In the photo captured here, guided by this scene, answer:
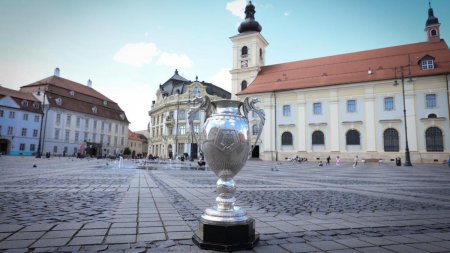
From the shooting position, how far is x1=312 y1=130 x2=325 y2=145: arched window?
38.3 meters

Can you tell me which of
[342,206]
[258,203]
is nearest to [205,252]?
[258,203]

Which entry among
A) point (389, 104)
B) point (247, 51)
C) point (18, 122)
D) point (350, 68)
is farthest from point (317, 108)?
point (18, 122)

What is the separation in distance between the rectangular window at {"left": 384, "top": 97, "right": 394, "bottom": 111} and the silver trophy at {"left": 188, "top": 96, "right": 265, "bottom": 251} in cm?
3793

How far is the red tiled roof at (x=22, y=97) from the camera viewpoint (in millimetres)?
45125

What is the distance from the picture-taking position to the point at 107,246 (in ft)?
8.61

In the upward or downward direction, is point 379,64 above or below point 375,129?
above

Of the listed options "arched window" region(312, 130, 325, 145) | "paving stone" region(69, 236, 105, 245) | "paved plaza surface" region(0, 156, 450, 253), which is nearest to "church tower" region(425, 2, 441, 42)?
"arched window" region(312, 130, 325, 145)

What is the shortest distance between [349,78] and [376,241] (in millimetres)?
38665

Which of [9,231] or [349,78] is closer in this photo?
[9,231]

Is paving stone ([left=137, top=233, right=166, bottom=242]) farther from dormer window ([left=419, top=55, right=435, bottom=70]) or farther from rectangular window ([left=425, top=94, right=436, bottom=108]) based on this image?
dormer window ([left=419, top=55, right=435, bottom=70])

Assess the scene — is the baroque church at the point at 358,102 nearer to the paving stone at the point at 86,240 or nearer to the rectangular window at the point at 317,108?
the rectangular window at the point at 317,108

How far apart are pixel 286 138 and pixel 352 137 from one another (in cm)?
915

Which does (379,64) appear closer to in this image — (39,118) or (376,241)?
(376,241)

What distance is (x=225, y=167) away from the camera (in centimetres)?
306
